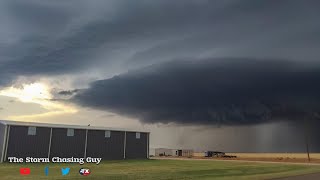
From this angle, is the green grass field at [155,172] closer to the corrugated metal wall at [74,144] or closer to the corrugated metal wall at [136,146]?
the corrugated metal wall at [74,144]

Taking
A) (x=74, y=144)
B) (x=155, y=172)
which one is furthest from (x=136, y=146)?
(x=155, y=172)

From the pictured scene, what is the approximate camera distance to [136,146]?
64250 mm

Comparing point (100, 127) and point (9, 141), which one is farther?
point (100, 127)

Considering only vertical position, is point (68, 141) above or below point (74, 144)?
above

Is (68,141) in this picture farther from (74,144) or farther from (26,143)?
(26,143)

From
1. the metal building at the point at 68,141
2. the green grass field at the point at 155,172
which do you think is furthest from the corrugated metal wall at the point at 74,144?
the green grass field at the point at 155,172

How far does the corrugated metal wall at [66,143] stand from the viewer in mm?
54234

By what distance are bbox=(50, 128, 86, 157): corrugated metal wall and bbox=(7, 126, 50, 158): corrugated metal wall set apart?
115cm

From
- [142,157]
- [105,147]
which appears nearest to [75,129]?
[105,147]

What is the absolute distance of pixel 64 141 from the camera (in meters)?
55.2

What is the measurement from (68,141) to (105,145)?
7059 millimetres

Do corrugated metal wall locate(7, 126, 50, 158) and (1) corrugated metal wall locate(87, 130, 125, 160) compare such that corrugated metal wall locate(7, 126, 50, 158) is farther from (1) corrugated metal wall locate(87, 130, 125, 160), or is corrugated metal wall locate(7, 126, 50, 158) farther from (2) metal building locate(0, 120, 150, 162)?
(1) corrugated metal wall locate(87, 130, 125, 160)

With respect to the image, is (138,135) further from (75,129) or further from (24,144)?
(24,144)

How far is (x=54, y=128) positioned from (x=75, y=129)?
3685mm
